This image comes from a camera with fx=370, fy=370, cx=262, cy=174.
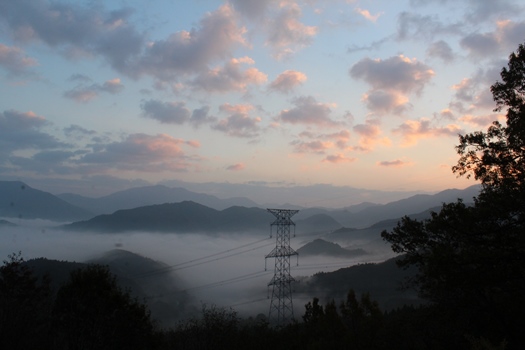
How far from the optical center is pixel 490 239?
1424 cm

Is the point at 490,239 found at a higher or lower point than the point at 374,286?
higher

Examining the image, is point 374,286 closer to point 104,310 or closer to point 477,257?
point 104,310

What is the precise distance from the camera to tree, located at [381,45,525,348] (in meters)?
13.4

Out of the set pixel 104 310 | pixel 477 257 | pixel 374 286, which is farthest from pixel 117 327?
pixel 374 286

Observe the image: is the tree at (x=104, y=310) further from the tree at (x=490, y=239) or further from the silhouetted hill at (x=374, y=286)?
the silhouetted hill at (x=374, y=286)

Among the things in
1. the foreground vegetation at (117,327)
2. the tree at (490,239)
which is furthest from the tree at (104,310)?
the tree at (490,239)

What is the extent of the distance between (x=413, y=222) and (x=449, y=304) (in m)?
3.82

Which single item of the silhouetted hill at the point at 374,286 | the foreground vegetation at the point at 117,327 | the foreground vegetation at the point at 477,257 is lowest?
the silhouetted hill at the point at 374,286

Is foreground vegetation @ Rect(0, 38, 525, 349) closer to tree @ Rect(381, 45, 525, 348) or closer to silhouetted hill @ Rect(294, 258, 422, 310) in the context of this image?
tree @ Rect(381, 45, 525, 348)

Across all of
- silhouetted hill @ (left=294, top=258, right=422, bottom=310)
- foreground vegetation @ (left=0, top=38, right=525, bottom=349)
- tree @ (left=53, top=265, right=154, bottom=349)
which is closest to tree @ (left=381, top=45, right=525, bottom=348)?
foreground vegetation @ (left=0, top=38, right=525, bottom=349)

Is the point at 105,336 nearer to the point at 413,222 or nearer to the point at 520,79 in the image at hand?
the point at 413,222

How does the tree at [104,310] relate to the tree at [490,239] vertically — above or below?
below

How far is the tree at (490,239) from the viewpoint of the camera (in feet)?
44.1

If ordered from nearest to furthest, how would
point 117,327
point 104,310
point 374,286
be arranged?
1. point 117,327
2. point 104,310
3. point 374,286
